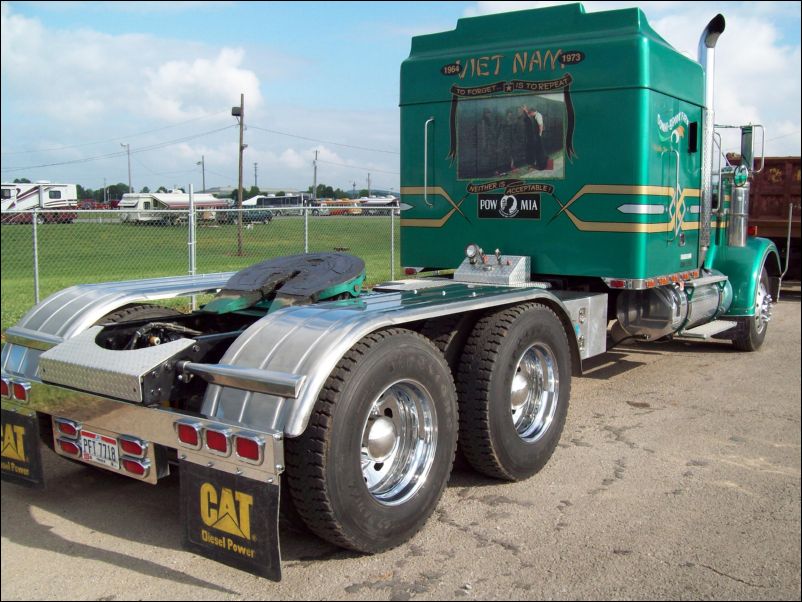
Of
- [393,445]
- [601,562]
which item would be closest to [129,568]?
[393,445]

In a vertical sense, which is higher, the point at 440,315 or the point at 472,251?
the point at 472,251

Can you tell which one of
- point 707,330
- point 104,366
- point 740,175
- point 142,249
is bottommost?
point 707,330

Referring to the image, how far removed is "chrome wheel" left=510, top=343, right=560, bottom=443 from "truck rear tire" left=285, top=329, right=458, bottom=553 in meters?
0.96

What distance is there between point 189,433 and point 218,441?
0.18m

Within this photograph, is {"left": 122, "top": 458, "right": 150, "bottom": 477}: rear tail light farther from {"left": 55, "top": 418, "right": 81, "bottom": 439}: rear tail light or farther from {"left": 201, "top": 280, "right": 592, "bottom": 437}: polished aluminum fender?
{"left": 201, "top": 280, "right": 592, "bottom": 437}: polished aluminum fender

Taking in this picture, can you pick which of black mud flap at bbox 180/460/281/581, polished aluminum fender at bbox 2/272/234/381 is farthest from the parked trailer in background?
black mud flap at bbox 180/460/281/581

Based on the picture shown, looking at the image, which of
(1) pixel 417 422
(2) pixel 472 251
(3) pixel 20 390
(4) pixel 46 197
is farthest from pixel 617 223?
(4) pixel 46 197

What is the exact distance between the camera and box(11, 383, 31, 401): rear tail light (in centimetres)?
411

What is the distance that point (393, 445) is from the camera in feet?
13.0

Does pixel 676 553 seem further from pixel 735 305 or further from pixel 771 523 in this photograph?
pixel 735 305

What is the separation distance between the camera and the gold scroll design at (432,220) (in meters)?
6.59

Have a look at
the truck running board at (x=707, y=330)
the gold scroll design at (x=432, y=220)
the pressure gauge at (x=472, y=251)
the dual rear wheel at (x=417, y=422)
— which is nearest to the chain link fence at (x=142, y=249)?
the truck running board at (x=707, y=330)

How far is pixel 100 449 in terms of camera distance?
3.79 m

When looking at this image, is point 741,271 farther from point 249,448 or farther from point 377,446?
point 249,448
